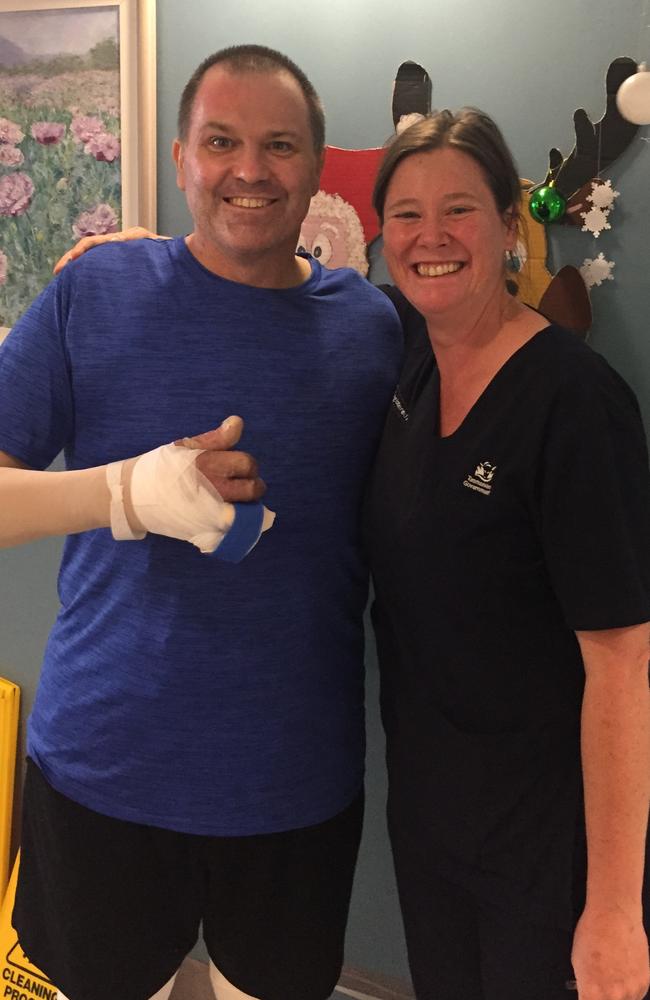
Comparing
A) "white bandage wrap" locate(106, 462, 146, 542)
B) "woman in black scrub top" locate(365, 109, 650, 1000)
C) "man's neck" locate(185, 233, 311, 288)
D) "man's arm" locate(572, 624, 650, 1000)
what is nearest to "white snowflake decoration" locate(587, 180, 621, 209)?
"woman in black scrub top" locate(365, 109, 650, 1000)

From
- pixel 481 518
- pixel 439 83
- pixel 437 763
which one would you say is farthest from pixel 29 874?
pixel 439 83

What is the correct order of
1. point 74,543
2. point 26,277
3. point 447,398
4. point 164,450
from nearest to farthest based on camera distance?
point 164,450 < point 447,398 < point 74,543 < point 26,277

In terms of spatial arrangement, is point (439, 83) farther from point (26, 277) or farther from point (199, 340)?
point (26, 277)

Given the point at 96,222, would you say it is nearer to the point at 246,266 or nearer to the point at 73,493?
the point at 246,266

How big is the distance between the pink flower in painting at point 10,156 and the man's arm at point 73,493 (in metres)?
0.88

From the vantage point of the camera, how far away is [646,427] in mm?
1205

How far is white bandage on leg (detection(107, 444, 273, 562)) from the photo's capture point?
0.88 m

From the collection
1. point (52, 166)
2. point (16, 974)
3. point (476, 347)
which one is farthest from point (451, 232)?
point (16, 974)

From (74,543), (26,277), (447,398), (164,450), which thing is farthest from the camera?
(26,277)

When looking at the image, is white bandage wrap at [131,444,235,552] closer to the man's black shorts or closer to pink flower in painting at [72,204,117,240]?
the man's black shorts

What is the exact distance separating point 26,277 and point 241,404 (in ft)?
2.74

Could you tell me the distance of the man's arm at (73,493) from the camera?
88 cm

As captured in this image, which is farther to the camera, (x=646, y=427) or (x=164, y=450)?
(x=646, y=427)

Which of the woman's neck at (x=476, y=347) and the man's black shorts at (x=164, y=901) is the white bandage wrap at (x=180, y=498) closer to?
the woman's neck at (x=476, y=347)
